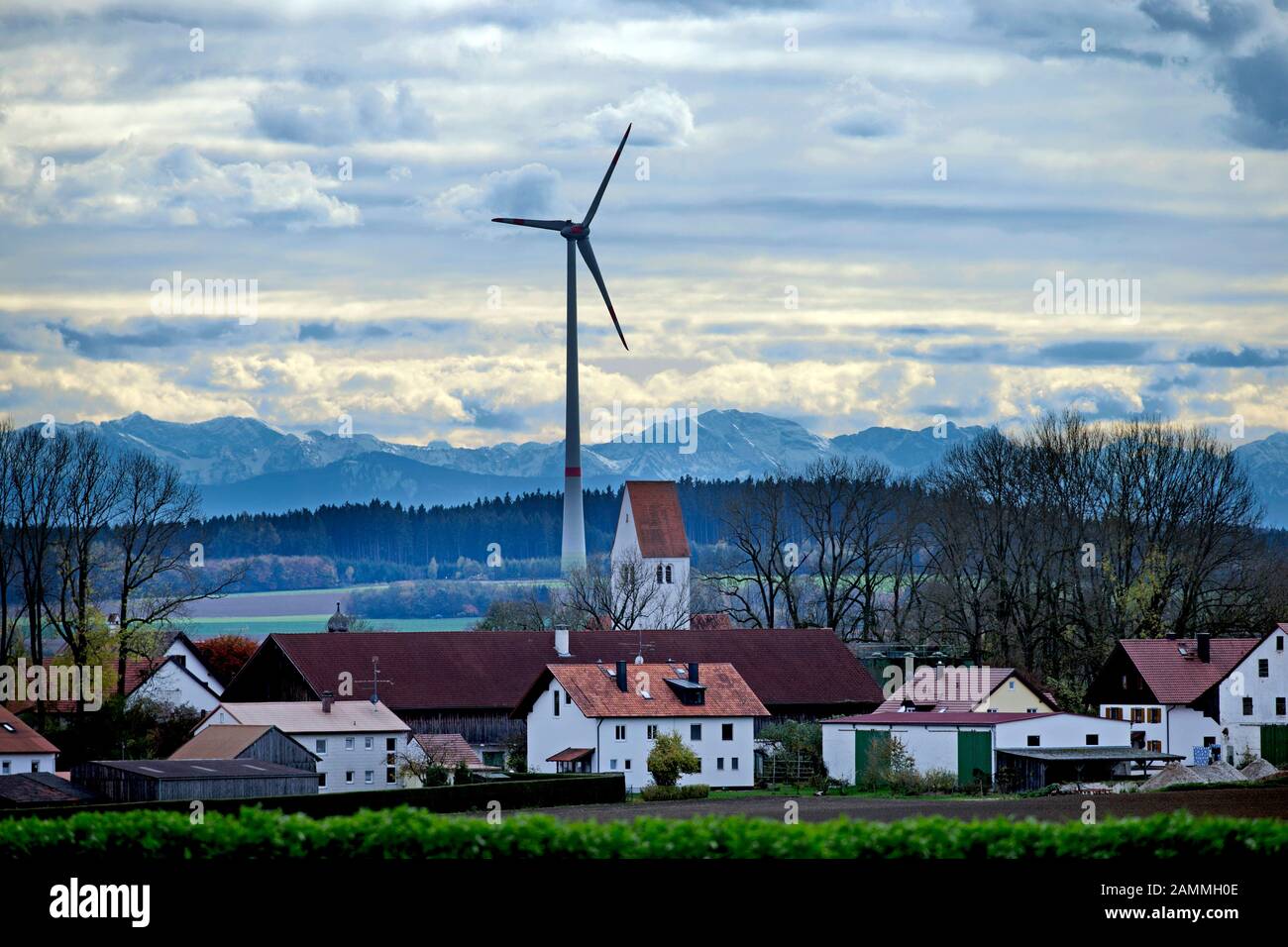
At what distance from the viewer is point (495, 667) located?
93875mm

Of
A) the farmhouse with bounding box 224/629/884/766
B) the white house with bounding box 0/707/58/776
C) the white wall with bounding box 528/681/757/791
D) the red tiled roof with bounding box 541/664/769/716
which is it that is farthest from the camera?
the farmhouse with bounding box 224/629/884/766

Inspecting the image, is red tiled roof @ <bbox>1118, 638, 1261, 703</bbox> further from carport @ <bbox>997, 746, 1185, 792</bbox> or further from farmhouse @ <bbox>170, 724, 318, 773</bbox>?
farmhouse @ <bbox>170, 724, 318, 773</bbox>

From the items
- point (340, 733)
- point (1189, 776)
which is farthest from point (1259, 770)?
point (340, 733)

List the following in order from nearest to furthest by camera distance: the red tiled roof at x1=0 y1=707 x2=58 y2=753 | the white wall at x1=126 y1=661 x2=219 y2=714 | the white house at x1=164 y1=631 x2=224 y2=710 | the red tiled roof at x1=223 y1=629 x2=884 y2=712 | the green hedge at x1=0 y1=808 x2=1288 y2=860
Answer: the green hedge at x1=0 y1=808 x2=1288 y2=860, the red tiled roof at x1=0 y1=707 x2=58 y2=753, the red tiled roof at x1=223 y1=629 x2=884 y2=712, the white wall at x1=126 y1=661 x2=219 y2=714, the white house at x1=164 y1=631 x2=224 y2=710

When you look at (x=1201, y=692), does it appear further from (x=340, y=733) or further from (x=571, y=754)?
(x=340, y=733)

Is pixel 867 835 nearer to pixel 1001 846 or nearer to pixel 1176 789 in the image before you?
pixel 1001 846

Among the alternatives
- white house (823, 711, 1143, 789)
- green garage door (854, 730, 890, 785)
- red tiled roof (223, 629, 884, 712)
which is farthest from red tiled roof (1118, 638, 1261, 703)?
green garage door (854, 730, 890, 785)

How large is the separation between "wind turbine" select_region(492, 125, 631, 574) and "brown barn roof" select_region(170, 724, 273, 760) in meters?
58.5

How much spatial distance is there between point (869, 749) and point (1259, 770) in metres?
15.1

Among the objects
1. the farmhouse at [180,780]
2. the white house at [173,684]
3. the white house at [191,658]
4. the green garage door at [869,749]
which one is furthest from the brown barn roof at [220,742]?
the white house at [191,658]

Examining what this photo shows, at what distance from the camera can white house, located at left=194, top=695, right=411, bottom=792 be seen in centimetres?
7738
